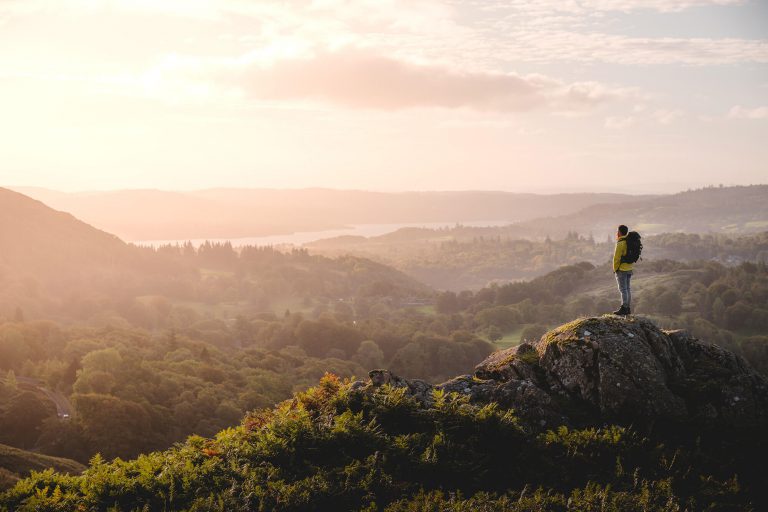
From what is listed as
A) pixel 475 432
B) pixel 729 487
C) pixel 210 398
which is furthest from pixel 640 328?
pixel 210 398

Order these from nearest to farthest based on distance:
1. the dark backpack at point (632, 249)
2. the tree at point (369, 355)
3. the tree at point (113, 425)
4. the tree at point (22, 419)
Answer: the dark backpack at point (632, 249), the tree at point (113, 425), the tree at point (22, 419), the tree at point (369, 355)

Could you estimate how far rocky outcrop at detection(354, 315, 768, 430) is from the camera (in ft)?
54.5

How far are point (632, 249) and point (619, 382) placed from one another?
19.0 ft

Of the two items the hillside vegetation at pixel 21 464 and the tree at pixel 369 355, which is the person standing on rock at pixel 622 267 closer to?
the hillside vegetation at pixel 21 464

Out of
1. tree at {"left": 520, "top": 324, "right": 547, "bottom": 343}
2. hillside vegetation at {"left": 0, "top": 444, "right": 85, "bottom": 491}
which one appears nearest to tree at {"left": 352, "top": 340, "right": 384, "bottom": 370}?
tree at {"left": 520, "top": 324, "right": 547, "bottom": 343}

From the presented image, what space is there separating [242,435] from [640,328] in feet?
40.3

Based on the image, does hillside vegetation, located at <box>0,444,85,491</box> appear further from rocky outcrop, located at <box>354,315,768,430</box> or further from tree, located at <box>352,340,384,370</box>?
tree, located at <box>352,340,384,370</box>

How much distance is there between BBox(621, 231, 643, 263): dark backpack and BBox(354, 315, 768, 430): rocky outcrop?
2.74 m

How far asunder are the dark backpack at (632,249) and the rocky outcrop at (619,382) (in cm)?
274

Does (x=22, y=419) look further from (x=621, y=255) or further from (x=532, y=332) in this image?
(x=532, y=332)

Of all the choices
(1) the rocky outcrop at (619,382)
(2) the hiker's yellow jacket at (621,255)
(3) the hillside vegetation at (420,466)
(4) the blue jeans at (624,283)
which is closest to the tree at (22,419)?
(3) the hillside vegetation at (420,466)

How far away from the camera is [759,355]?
142625mm

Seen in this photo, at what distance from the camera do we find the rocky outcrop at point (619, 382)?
654 inches

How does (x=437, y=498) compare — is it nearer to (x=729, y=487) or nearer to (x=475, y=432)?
(x=475, y=432)
